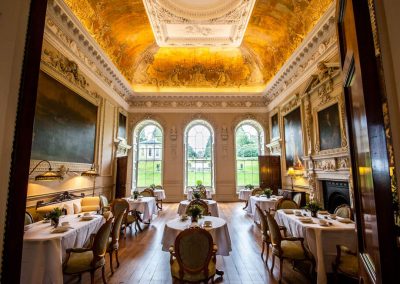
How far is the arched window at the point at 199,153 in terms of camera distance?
39.1ft

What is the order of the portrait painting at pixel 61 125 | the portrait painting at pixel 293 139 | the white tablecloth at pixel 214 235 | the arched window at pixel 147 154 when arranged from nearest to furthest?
the white tablecloth at pixel 214 235 → the portrait painting at pixel 61 125 → the portrait painting at pixel 293 139 → the arched window at pixel 147 154

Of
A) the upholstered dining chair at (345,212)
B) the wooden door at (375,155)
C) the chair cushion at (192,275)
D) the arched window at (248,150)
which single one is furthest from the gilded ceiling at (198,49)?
the chair cushion at (192,275)

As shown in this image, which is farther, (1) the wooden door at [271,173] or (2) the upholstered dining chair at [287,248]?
(1) the wooden door at [271,173]

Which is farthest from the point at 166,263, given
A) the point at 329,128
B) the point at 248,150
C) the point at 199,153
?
the point at 248,150

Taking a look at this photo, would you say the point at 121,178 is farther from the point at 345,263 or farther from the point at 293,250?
the point at 345,263

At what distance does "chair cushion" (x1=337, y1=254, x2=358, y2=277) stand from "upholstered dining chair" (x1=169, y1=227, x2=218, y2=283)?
175cm

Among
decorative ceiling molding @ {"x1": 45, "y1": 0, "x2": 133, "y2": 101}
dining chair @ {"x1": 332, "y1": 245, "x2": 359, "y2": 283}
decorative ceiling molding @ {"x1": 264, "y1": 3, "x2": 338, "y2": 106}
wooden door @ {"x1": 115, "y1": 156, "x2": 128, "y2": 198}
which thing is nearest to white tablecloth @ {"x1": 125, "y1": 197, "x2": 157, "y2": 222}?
wooden door @ {"x1": 115, "y1": 156, "x2": 128, "y2": 198}

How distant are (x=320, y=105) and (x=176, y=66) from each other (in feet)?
23.9

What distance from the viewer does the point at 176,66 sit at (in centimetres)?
1146

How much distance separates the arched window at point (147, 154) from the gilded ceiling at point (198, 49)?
6.67 feet

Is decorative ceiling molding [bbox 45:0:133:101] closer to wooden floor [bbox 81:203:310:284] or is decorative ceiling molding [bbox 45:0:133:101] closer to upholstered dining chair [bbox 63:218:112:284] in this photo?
upholstered dining chair [bbox 63:218:112:284]

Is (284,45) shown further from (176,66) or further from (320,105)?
(176,66)

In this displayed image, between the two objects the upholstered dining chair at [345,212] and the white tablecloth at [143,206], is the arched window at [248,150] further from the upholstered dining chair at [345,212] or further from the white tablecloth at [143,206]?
the upholstered dining chair at [345,212]

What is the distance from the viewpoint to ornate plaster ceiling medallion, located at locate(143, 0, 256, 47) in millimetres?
7348
